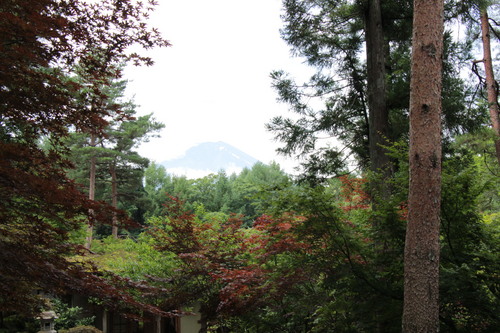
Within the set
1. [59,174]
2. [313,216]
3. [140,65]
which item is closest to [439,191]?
[313,216]

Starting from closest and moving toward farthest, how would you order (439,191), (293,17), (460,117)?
(439,191)
(460,117)
(293,17)

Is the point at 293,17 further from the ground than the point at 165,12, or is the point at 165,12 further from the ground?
the point at 293,17

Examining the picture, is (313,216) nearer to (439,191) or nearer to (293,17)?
(439,191)

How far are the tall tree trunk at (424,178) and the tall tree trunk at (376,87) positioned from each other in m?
2.41

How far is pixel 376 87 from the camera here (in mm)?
6043

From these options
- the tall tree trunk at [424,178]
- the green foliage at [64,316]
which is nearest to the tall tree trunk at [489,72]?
the tall tree trunk at [424,178]

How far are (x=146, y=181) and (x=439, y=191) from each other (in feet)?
102

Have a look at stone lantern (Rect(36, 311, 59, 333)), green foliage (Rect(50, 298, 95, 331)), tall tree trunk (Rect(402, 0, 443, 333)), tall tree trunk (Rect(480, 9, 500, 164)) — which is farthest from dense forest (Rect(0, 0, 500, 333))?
tall tree trunk (Rect(480, 9, 500, 164))

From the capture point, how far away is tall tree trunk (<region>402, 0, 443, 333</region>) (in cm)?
310

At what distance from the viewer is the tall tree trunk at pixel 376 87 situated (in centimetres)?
589

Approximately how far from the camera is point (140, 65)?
12.7 ft

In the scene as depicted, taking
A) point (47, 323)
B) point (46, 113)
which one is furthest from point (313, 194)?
point (47, 323)

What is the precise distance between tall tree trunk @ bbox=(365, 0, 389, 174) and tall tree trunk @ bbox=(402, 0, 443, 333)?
2.41 meters

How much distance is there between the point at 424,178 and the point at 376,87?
3141mm
